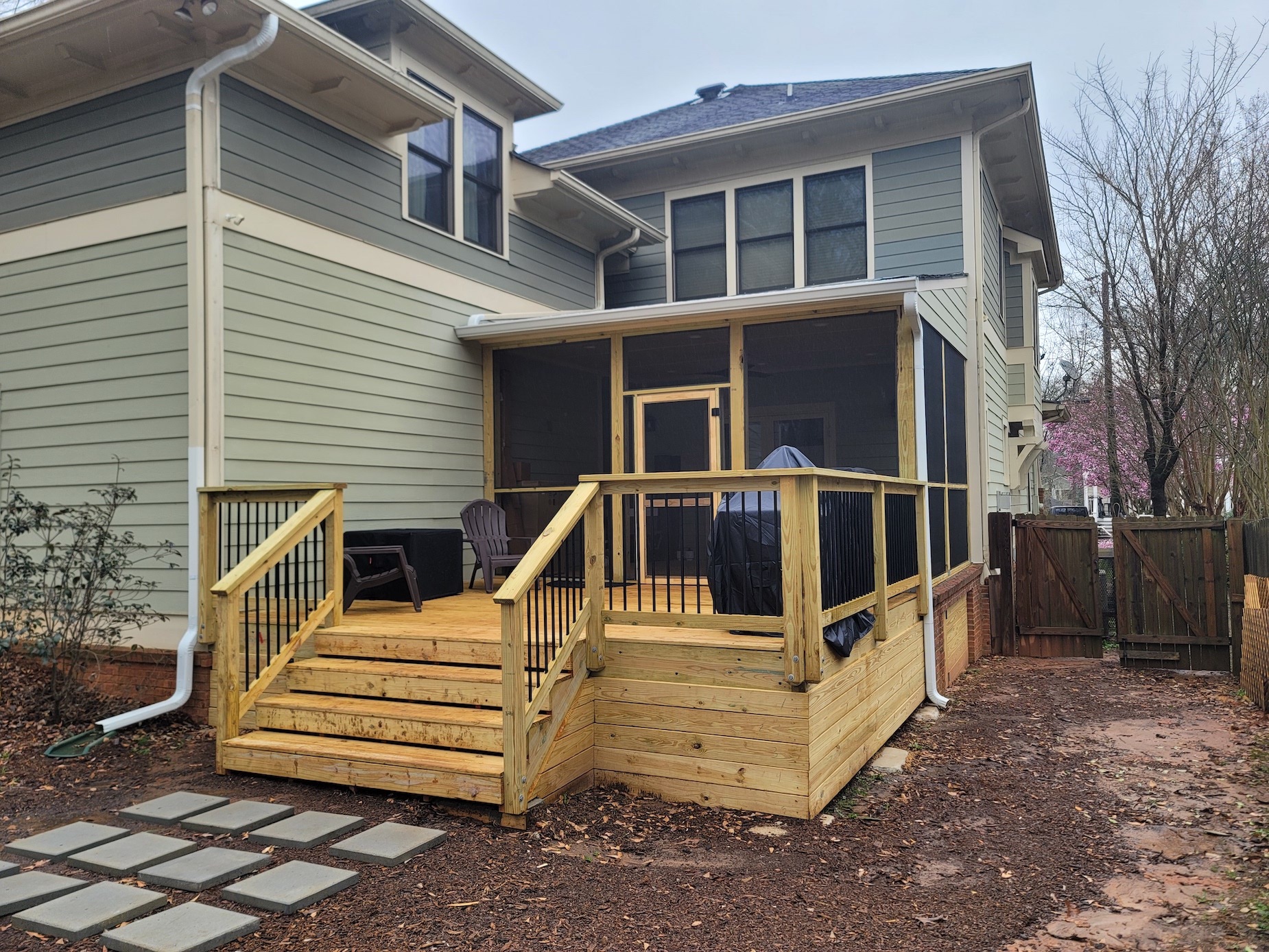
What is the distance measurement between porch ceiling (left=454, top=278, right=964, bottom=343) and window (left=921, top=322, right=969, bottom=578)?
66 centimetres

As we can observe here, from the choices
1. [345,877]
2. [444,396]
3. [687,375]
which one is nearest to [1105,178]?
[687,375]

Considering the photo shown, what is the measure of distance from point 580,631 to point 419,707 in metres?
0.96

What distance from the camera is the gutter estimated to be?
707 centimetres

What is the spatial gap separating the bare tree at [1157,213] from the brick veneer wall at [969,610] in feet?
13.0

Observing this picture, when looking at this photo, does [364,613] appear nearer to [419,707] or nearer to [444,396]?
[419,707]

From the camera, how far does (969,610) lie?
9.55 metres

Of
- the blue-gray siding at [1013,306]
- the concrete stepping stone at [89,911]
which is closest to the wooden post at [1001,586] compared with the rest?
the blue-gray siding at [1013,306]

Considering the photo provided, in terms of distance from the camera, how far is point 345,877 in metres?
3.44

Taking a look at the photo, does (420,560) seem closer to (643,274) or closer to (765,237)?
(643,274)

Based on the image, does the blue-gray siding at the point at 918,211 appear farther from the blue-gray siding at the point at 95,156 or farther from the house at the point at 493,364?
the blue-gray siding at the point at 95,156

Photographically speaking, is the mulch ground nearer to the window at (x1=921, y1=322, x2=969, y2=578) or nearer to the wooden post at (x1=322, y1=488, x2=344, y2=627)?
the wooden post at (x1=322, y1=488, x2=344, y2=627)

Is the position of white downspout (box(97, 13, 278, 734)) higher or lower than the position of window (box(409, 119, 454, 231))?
lower

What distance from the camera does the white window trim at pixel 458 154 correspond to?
7.71 meters

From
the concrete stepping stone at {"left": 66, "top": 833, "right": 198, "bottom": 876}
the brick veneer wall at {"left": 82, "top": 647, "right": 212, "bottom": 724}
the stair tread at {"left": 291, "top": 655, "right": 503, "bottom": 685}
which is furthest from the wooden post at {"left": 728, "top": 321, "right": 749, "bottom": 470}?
the concrete stepping stone at {"left": 66, "top": 833, "right": 198, "bottom": 876}
